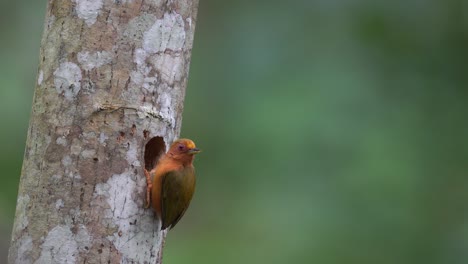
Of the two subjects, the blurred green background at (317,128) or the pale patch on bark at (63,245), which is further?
the blurred green background at (317,128)

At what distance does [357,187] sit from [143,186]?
7.16 metres

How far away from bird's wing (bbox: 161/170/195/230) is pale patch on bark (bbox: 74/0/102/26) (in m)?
0.92

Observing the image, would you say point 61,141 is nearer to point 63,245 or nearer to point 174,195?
point 63,245

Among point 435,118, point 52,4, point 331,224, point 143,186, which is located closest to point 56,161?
point 143,186

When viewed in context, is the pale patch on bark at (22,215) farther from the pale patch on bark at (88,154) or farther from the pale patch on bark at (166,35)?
the pale patch on bark at (166,35)

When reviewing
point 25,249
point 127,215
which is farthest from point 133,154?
point 25,249

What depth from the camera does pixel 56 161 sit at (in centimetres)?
516

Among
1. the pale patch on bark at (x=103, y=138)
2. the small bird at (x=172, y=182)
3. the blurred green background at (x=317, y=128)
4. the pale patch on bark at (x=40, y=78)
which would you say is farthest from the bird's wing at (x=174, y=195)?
the blurred green background at (x=317, y=128)

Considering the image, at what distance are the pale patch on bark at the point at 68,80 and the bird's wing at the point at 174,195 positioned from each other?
688mm

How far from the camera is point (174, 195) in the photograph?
5.49 metres

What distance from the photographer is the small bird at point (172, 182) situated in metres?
5.37

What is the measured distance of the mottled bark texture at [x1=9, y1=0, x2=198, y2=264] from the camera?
5121mm

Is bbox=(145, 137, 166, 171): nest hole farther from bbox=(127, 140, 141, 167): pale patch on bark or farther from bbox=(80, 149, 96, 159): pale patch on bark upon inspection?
bbox=(80, 149, 96, 159): pale patch on bark

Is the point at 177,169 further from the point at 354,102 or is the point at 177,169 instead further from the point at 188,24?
the point at 354,102
